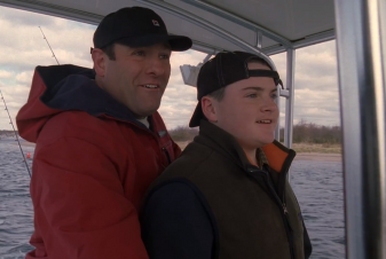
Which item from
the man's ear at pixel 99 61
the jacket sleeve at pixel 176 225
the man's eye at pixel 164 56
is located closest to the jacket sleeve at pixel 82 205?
the jacket sleeve at pixel 176 225

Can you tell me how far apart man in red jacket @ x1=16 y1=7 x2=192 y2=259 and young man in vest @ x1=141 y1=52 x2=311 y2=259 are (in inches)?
5.5

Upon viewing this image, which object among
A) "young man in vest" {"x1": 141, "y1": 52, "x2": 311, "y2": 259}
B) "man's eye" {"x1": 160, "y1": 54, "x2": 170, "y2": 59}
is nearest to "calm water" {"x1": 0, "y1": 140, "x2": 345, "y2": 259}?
"young man in vest" {"x1": 141, "y1": 52, "x2": 311, "y2": 259}

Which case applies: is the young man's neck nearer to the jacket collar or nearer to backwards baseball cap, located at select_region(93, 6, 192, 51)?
the jacket collar

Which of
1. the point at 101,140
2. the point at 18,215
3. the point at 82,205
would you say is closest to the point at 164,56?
the point at 101,140

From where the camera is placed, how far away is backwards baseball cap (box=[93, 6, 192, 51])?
5.17ft

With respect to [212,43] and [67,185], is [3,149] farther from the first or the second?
[67,185]

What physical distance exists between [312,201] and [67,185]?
292 inches

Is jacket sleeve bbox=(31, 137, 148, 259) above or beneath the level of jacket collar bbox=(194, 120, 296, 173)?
beneath

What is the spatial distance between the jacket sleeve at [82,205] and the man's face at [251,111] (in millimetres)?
576

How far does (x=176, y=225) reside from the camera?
1269 mm

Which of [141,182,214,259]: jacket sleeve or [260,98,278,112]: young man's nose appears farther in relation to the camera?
[260,98,278,112]: young man's nose

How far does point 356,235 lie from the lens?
0.51m

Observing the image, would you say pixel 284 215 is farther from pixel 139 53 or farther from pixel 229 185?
pixel 139 53

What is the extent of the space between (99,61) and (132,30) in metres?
0.21
